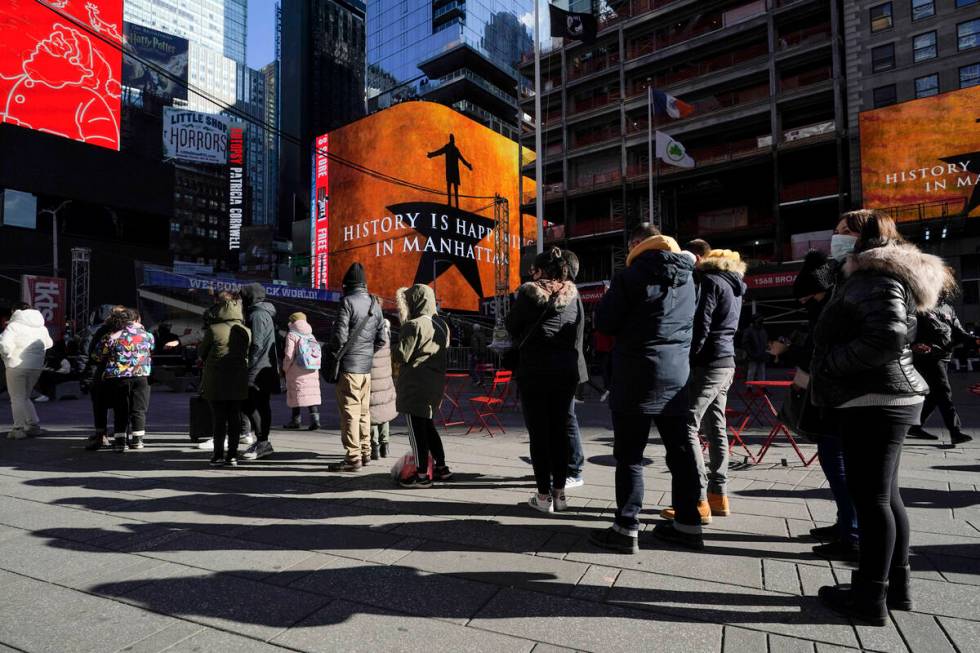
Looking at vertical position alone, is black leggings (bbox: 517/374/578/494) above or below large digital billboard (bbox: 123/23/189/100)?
below

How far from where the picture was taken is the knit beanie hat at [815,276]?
299 centimetres

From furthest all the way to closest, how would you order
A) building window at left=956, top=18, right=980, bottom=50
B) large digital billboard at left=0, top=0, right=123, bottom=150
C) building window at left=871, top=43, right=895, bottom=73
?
large digital billboard at left=0, top=0, right=123, bottom=150 → building window at left=871, top=43, right=895, bottom=73 → building window at left=956, top=18, right=980, bottom=50

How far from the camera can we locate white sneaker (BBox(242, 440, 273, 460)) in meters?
5.58

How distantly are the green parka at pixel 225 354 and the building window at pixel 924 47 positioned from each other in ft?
104

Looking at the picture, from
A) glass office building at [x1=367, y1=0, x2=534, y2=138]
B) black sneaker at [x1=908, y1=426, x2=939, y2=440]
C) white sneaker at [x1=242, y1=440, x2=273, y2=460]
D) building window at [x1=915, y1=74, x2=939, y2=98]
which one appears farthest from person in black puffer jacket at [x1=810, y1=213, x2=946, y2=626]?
glass office building at [x1=367, y1=0, x2=534, y2=138]

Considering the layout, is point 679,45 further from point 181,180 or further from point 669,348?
point 181,180

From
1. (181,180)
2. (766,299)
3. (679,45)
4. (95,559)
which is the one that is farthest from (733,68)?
(181,180)

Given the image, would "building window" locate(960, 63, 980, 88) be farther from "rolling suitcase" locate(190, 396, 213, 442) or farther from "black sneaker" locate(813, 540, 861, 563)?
A: "rolling suitcase" locate(190, 396, 213, 442)

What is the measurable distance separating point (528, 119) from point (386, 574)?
152 feet

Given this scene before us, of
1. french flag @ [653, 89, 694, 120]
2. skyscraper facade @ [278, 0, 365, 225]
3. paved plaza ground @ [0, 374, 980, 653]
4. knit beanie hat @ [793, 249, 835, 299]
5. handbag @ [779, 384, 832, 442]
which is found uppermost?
skyscraper facade @ [278, 0, 365, 225]

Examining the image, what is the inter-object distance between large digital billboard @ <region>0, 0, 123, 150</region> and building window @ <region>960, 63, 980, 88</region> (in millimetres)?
39067

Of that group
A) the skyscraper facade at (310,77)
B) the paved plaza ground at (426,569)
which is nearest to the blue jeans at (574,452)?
the paved plaza ground at (426,569)

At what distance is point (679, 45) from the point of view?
31.9m

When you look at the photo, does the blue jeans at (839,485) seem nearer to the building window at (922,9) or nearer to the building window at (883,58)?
the building window at (883,58)
